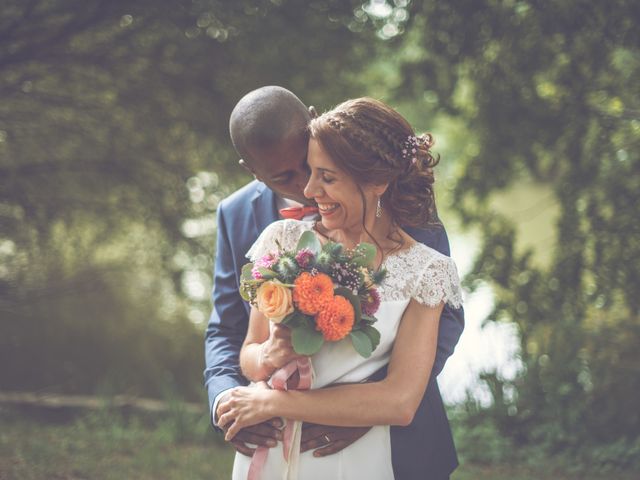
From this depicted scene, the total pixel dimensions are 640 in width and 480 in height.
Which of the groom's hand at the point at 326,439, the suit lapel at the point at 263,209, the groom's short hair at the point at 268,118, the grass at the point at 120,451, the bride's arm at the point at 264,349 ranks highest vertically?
the groom's short hair at the point at 268,118

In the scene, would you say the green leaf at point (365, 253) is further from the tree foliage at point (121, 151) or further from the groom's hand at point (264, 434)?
the tree foliage at point (121, 151)

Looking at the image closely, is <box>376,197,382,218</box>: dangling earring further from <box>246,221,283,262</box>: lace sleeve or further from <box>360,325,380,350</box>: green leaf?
<box>360,325,380,350</box>: green leaf

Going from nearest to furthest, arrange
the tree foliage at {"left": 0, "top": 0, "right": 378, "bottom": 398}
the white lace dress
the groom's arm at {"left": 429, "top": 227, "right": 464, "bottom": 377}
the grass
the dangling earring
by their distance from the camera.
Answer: the white lace dress < the dangling earring < the groom's arm at {"left": 429, "top": 227, "right": 464, "bottom": 377} < the grass < the tree foliage at {"left": 0, "top": 0, "right": 378, "bottom": 398}

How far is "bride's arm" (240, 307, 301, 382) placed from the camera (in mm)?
2510

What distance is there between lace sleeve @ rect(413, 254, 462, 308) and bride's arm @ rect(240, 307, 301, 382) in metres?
0.50

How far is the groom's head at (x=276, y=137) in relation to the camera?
3.00 meters

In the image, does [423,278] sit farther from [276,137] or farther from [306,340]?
[276,137]

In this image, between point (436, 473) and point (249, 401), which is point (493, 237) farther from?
point (249, 401)

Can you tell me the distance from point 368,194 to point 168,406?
3.54 meters

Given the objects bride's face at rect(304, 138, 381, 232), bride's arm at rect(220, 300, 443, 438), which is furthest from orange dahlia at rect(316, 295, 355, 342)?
bride's face at rect(304, 138, 381, 232)

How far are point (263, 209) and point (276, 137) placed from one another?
1.73 ft

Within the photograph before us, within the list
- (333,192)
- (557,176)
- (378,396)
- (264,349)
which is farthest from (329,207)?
(557,176)

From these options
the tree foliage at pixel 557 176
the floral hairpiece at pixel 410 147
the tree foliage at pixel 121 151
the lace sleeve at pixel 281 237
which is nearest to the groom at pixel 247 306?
the lace sleeve at pixel 281 237

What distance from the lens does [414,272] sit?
2686 mm
